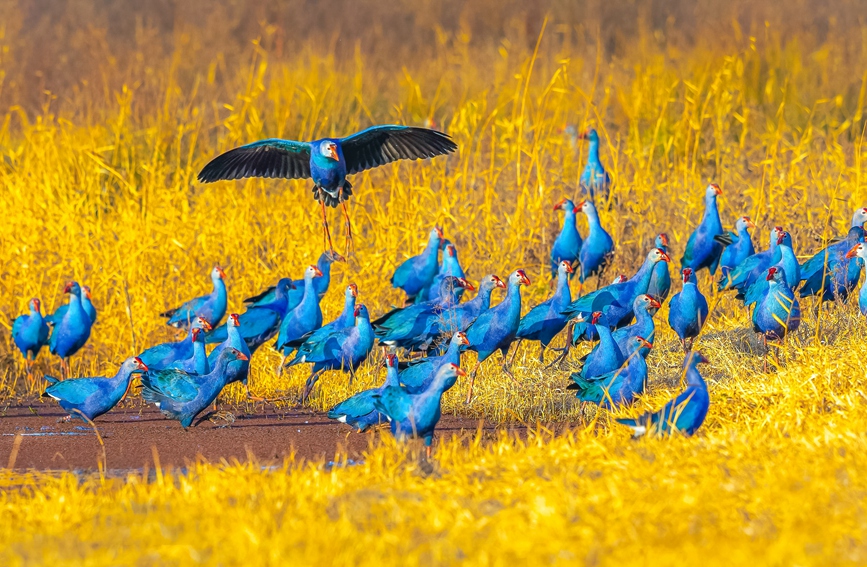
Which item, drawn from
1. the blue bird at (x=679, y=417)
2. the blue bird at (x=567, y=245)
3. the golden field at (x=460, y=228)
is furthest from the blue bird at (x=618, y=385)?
→ the blue bird at (x=567, y=245)

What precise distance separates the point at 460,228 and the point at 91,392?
146 inches

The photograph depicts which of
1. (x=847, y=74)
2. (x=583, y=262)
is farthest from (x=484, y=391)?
(x=847, y=74)

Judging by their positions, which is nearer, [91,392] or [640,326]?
[91,392]

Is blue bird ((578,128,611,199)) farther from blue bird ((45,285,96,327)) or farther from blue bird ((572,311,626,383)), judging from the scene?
blue bird ((45,285,96,327))

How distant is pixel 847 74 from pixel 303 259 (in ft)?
21.9

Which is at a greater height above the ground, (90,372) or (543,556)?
(543,556)

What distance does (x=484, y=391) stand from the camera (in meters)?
7.12

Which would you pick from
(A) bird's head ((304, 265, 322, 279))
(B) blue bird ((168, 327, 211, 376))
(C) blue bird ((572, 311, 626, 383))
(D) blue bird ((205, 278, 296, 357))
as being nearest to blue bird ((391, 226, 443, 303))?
(A) bird's head ((304, 265, 322, 279))

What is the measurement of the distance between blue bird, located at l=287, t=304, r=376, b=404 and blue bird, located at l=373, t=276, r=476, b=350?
25cm

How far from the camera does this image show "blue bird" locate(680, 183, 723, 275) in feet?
29.1

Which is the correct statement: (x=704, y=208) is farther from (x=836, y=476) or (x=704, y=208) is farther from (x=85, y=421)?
(x=836, y=476)

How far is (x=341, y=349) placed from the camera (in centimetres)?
714

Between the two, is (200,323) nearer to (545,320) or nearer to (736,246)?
(545,320)

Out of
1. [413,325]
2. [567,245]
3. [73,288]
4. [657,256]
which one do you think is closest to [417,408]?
[413,325]
